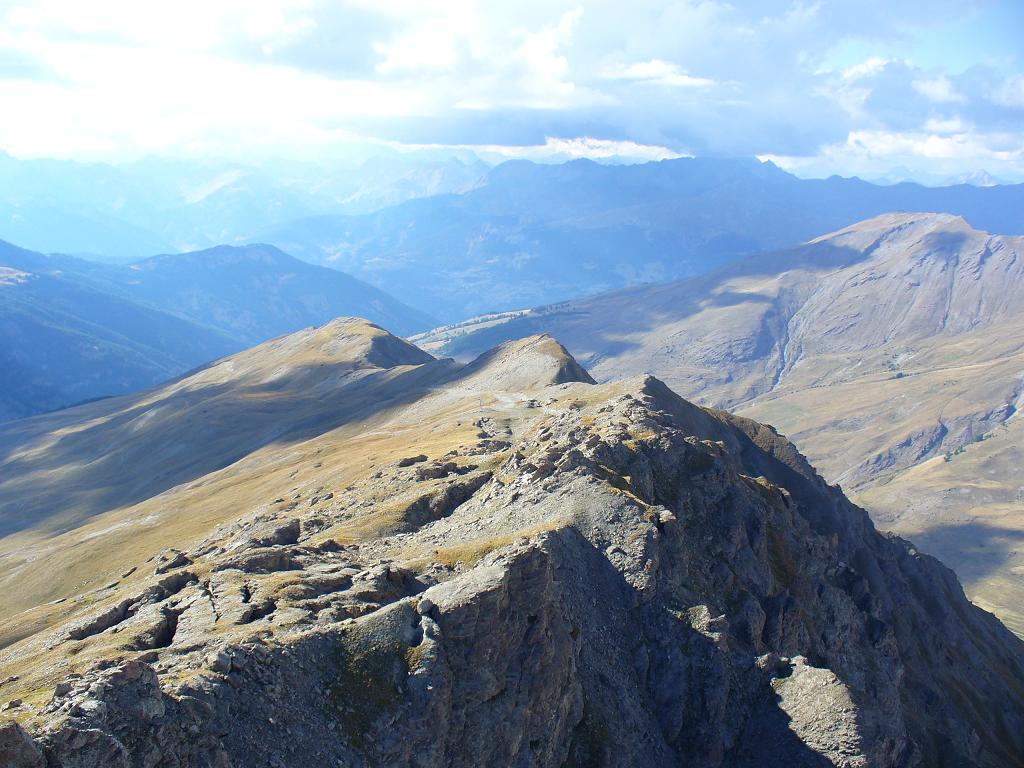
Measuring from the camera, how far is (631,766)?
6031cm

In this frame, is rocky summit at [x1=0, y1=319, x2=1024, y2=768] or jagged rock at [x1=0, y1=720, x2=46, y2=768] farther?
rocky summit at [x1=0, y1=319, x2=1024, y2=768]

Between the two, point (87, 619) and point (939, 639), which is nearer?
point (87, 619)

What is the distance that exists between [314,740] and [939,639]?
132 meters

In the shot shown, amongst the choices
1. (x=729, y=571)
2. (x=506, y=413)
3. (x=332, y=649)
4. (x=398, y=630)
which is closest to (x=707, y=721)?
(x=729, y=571)

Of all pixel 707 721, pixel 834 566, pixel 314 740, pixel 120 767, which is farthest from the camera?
pixel 834 566

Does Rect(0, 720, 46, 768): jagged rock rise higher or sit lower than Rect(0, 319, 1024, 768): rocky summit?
higher

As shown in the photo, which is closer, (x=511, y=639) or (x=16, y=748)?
(x=16, y=748)

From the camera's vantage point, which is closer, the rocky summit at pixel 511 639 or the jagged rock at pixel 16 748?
the jagged rock at pixel 16 748

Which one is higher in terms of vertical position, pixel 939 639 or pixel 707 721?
Result: pixel 707 721

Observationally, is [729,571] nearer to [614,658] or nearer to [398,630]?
[614,658]

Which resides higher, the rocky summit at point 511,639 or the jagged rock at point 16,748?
the jagged rock at point 16,748

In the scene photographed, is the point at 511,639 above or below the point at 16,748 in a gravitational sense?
below

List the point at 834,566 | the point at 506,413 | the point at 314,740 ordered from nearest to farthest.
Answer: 1. the point at 314,740
2. the point at 834,566
3. the point at 506,413

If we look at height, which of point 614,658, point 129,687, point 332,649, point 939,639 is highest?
point 129,687
